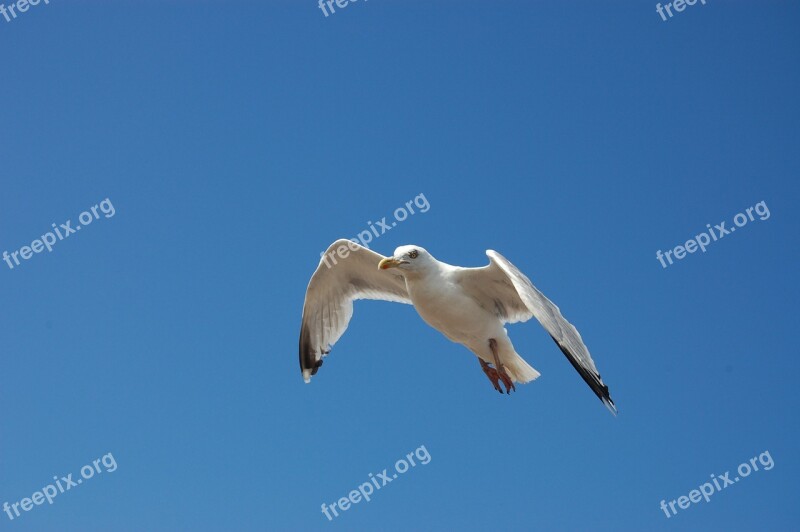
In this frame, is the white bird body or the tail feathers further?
the tail feathers

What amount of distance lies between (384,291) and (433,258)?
1178mm

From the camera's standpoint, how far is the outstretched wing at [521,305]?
16.1ft

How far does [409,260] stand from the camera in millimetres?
6379

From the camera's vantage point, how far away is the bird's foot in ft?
21.3

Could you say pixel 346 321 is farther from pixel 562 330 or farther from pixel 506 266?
pixel 562 330

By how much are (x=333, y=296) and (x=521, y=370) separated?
1.93 m

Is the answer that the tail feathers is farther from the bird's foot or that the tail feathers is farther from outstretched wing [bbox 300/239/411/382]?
outstretched wing [bbox 300/239/411/382]

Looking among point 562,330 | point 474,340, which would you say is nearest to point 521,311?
point 474,340

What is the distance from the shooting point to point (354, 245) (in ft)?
23.3

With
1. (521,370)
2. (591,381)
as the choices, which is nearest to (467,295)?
(521,370)

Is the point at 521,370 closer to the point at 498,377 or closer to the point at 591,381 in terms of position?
the point at 498,377

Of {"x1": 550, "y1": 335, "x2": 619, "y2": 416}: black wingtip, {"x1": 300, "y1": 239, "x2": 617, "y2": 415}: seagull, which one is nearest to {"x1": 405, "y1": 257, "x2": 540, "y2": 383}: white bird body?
{"x1": 300, "y1": 239, "x2": 617, "y2": 415}: seagull

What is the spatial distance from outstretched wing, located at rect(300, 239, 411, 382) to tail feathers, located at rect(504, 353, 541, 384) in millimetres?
1208

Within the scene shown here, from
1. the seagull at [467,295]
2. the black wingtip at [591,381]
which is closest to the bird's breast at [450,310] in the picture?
the seagull at [467,295]
